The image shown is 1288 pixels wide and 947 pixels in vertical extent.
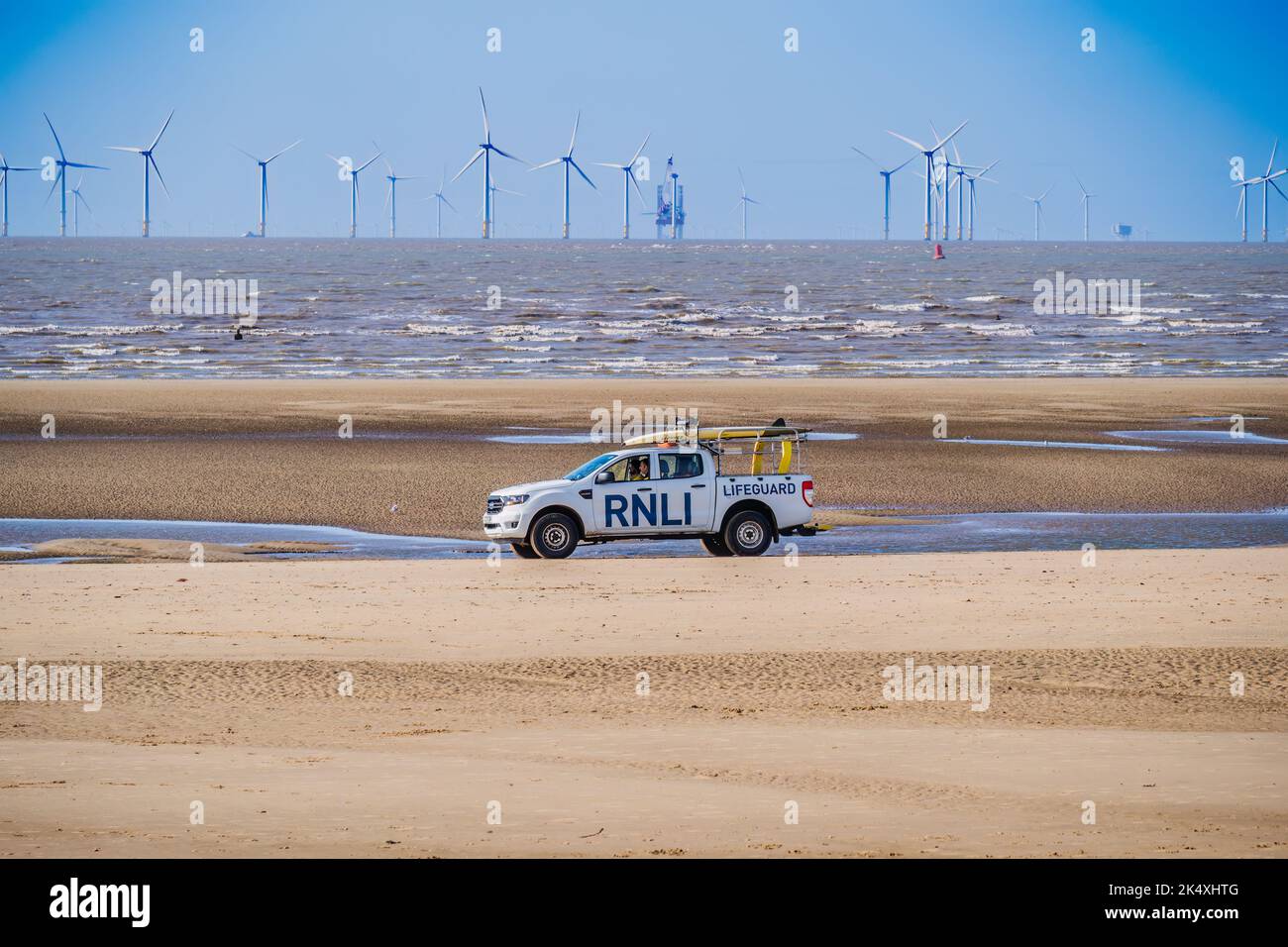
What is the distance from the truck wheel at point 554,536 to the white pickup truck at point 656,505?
0.04 ft

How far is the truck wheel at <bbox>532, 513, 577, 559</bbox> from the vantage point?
21125mm

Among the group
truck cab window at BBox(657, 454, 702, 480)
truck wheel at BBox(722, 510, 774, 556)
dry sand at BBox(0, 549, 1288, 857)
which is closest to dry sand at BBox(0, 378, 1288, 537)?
truck cab window at BBox(657, 454, 702, 480)

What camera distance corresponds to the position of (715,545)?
21750 millimetres

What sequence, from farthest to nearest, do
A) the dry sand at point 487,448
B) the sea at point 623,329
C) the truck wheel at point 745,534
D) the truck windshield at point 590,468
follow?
the sea at point 623,329
the dry sand at point 487,448
the truck windshield at point 590,468
the truck wheel at point 745,534

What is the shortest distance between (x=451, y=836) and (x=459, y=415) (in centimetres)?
3192

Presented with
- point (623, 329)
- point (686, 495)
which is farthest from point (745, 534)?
point (623, 329)

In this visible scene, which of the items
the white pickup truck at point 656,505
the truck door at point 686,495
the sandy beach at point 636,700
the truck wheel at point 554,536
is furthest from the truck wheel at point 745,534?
the truck wheel at point 554,536

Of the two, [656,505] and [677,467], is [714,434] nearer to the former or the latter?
[677,467]

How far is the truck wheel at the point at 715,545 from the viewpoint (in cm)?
2152

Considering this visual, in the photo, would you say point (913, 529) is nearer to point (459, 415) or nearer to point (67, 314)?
point (459, 415)

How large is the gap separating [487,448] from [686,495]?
43.5 feet

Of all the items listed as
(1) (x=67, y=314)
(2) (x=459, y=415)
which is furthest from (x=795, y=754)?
(1) (x=67, y=314)

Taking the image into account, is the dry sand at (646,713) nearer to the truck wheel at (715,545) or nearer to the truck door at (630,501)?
the truck wheel at (715,545)

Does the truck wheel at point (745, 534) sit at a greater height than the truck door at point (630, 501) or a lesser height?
lesser
